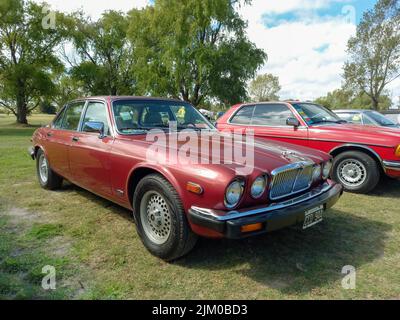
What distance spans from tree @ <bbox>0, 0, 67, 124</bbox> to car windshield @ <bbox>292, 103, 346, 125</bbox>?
26.5 meters

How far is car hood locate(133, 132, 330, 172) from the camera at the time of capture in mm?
2690

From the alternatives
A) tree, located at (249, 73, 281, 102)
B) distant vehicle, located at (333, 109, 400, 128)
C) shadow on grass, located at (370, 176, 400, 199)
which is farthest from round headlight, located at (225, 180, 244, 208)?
tree, located at (249, 73, 281, 102)

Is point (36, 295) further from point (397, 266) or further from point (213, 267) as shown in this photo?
point (397, 266)

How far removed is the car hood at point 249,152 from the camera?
8.83 feet

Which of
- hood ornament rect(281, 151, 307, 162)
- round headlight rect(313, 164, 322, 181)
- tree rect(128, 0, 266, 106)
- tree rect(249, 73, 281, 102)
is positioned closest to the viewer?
hood ornament rect(281, 151, 307, 162)

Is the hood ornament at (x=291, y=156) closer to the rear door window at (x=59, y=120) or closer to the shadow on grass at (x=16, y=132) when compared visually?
the rear door window at (x=59, y=120)

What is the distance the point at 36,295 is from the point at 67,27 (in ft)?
105

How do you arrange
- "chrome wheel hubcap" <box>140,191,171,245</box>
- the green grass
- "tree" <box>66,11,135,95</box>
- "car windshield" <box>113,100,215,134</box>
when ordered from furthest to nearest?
"tree" <box>66,11,135,95</box> → "car windshield" <box>113,100,215,134</box> → "chrome wheel hubcap" <box>140,191,171,245</box> → the green grass

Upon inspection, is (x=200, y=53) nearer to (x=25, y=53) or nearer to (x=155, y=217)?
(x=25, y=53)

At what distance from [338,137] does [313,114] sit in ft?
3.01

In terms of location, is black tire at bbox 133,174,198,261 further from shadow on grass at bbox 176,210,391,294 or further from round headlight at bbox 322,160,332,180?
round headlight at bbox 322,160,332,180

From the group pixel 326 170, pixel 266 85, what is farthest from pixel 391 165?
pixel 266 85

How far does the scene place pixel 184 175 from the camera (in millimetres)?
2596
